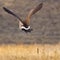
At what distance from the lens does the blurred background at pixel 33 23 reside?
21.0m

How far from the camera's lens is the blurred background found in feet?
68.9

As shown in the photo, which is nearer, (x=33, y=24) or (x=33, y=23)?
(x=33, y=24)

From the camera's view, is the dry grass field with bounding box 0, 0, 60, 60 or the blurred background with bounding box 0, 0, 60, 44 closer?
the dry grass field with bounding box 0, 0, 60, 60

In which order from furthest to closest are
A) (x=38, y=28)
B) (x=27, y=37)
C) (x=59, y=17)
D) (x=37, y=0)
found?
(x=37, y=0)
(x=59, y=17)
(x=38, y=28)
(x=27, y=37)

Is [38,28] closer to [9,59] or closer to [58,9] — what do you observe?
[58,9]

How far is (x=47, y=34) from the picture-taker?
22281 mm

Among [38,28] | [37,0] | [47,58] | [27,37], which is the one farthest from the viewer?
[37,0]

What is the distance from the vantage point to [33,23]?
24.5 metres

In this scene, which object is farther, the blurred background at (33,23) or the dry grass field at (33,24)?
the blurred background at (33,23)

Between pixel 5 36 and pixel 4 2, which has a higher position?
pixel 4 2

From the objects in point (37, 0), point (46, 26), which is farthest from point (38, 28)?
point (37, 0)

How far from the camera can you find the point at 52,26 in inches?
964

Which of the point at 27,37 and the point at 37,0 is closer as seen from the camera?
the point at 27,37

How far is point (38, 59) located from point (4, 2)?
19628mm
